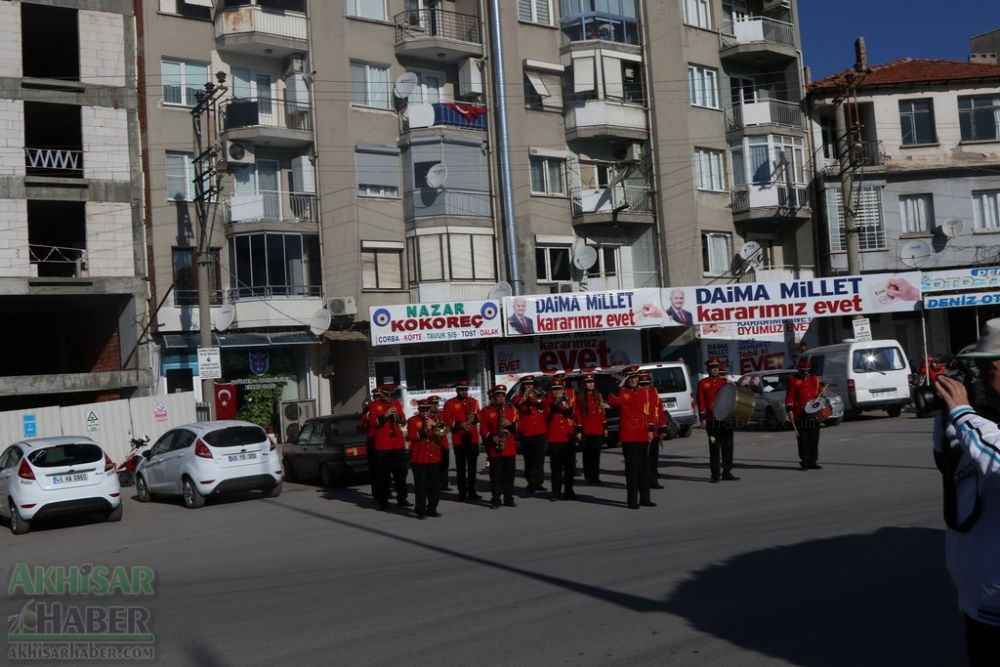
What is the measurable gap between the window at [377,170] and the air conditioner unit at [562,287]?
651 cm

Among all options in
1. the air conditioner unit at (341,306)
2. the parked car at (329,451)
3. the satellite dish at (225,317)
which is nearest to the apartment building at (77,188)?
the satellite dish at (225,317)

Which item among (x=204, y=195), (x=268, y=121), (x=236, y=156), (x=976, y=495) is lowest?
(x=976, y=495)

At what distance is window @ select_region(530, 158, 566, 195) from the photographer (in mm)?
37594

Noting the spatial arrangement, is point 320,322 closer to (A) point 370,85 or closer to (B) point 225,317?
(B) point 225,317

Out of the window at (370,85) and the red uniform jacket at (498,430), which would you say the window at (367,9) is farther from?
the red uniform jacket at (498,430)

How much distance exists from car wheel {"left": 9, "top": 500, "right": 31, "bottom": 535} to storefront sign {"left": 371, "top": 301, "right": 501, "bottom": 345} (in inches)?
572

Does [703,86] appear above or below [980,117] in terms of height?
above

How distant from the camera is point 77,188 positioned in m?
30.9

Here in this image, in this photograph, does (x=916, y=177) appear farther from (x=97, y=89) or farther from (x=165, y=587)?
(x=165, y=587)

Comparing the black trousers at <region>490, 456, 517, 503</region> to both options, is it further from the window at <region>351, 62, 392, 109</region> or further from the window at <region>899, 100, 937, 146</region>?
the window at <region>899, 100, 937, 146</region>

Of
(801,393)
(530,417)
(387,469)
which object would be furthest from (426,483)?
(801,393)

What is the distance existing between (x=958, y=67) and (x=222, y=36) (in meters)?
29.3

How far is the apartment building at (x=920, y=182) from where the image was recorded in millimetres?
40219

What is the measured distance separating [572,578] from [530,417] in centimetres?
764
